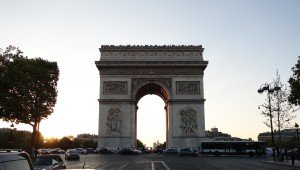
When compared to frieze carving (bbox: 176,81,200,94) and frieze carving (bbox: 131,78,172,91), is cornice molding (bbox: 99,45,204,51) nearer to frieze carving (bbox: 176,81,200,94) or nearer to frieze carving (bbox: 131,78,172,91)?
frieze carving (bbox: 131,78,172,91)


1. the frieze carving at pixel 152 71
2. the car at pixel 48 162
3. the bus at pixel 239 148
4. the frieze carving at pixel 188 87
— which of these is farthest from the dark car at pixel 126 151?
the car at pixel 48 162

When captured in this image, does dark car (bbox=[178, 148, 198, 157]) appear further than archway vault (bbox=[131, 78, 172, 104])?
No

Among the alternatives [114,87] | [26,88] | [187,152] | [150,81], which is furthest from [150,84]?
[26,88]

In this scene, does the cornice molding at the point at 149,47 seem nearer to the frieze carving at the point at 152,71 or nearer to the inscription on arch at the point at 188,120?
the frieze carving at the point at 152,71

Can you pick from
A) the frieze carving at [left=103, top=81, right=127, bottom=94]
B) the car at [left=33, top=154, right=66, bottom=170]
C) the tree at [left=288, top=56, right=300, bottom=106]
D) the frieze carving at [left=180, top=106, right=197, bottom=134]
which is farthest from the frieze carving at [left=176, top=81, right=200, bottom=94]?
the car at [left=33, top=154, right=66, bottom=170]

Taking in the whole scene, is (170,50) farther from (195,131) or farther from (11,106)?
(11,106)

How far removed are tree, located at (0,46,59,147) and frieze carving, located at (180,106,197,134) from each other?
69.1 feet

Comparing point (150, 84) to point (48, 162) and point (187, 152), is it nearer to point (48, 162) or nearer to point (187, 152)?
point (187, 152)

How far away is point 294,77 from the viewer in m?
29.9

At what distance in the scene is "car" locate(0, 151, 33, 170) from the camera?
5.70 m

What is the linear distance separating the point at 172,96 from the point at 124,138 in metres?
9.62

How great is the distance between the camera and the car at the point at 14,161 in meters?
5.70

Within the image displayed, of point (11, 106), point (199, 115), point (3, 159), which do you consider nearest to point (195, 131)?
point (199, 115)

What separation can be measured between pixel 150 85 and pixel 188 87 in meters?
6.36
